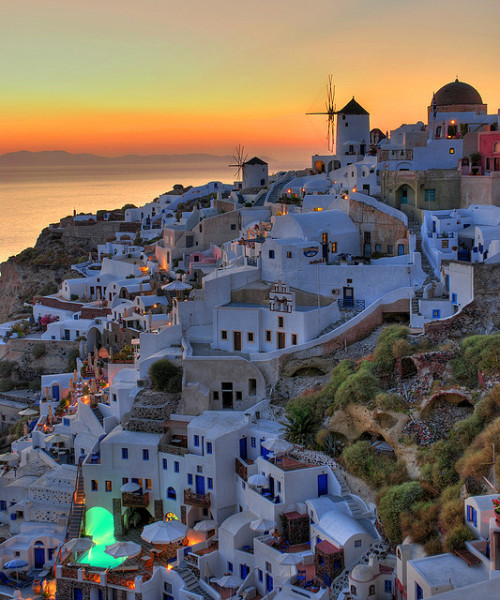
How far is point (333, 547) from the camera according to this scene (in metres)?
18.4

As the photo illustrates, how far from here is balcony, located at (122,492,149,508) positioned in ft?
76.8

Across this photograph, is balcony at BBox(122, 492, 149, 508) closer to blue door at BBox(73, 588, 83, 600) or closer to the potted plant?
blue door at BBox(73, 588, 83, 600)

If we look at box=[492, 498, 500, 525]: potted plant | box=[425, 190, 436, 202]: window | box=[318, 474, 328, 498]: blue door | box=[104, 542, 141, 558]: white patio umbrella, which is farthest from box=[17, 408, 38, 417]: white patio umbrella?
box=[492, 498, 500, 525]: potted plant

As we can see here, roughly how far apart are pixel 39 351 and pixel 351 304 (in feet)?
54.2

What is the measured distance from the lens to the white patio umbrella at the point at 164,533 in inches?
836

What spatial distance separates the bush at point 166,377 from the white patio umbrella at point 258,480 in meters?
5.15

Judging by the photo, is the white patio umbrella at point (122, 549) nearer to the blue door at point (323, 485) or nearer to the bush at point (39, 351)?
the blue door at point (323, 485)

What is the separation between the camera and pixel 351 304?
2742 cm

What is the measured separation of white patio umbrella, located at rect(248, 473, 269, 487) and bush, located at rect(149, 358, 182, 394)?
5151 millimetres

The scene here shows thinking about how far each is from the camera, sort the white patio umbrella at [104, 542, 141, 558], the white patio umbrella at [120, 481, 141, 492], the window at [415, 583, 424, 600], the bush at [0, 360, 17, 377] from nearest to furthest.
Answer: the window at [415, 583, 424, 600] → the white patio umbrella at [104, 542, 141, 558] → the white patio umbrella at [120, 481, 141, 492] → the bush at [0, 360, 17, 377]

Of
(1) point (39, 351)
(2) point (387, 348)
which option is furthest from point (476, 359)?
(1) point (39, 351)

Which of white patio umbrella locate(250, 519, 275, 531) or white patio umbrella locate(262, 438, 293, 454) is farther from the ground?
white patio umbrella locate(262, 438, 293, 454)

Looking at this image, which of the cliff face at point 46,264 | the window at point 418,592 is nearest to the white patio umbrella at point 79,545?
the window at point 418,592

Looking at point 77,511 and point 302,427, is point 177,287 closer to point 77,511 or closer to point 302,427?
point 77,511
